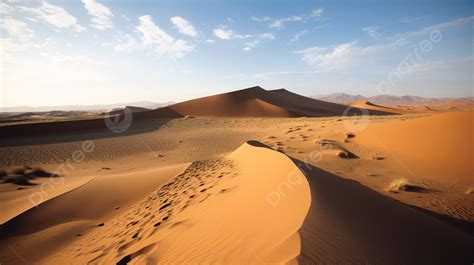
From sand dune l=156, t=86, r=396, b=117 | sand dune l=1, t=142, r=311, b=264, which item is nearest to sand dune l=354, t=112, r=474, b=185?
sand dune l=1, t=142, r=311, b=264

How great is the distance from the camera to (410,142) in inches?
357

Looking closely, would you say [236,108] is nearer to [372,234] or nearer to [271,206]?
[271,206]

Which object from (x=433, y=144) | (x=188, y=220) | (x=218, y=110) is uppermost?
(x=218, y=110)

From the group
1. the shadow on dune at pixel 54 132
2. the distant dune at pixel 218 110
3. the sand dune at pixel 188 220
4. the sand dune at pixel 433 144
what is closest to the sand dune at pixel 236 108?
the distant dune at pixel 218 110

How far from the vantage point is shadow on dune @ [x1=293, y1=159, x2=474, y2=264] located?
2.40 metres

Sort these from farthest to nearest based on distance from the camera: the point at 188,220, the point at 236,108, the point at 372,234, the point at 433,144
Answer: the point at 236,108, the point at 433,144, the point at 188,220, the point at 372,234

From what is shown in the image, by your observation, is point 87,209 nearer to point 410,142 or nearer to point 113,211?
point 113,211

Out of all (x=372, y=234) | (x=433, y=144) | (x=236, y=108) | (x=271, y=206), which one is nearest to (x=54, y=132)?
(x=236, y=108)

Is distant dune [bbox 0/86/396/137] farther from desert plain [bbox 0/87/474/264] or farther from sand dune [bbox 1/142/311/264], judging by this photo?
sand dune [bbox 1/142/311/264]

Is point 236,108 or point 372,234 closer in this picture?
point 372,234

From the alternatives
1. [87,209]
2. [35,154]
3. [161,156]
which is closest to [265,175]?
[87,209]

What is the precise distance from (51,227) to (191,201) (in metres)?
3.56

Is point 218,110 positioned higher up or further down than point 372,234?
higher up

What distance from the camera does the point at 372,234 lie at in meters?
2.90
